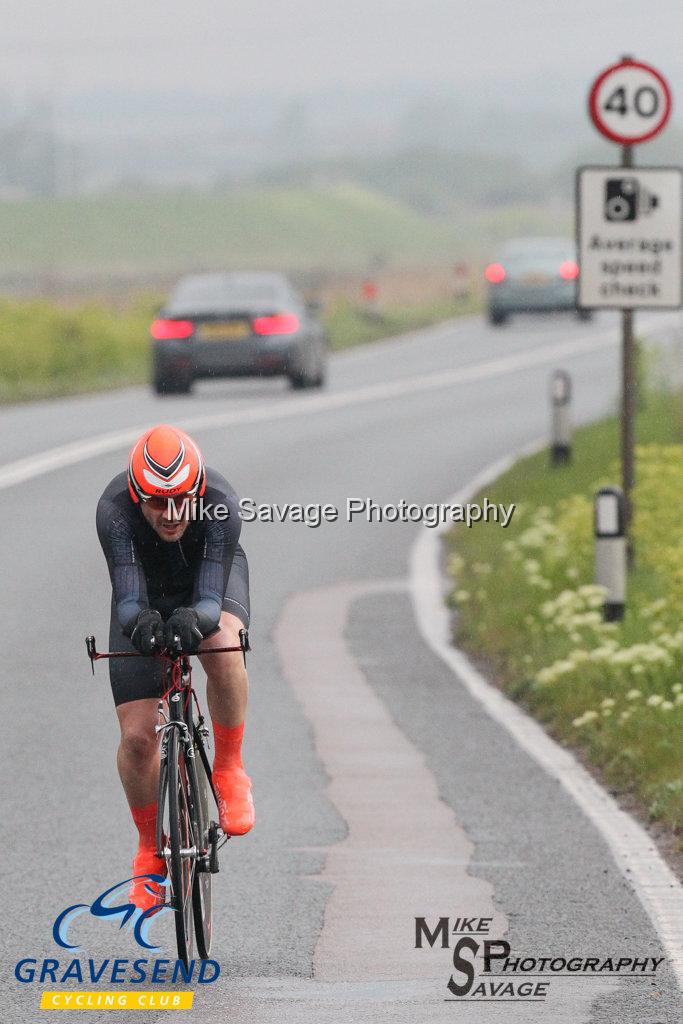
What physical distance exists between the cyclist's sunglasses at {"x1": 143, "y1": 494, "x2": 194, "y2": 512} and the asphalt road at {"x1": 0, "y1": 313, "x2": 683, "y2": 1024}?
1.39m

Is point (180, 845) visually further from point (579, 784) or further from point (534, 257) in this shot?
point (534, 257)

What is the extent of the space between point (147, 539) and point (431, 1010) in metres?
1.56

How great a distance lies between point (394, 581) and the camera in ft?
51.3

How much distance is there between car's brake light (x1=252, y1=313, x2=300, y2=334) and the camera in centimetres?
2847

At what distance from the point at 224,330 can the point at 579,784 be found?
19681 millimetres

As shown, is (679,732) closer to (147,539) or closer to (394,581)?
(147,539)

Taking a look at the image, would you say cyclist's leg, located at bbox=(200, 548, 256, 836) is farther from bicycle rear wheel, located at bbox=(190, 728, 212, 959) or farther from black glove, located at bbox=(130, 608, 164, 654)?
black glove, located at bbox=(130, 608, 164, 654)

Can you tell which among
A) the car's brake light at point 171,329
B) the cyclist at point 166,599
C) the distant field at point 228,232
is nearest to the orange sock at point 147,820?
the cyclist at point 166,599

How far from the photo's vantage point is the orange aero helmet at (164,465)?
19.2 feet

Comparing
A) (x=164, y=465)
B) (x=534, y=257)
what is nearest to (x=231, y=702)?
(x=164, y=465)

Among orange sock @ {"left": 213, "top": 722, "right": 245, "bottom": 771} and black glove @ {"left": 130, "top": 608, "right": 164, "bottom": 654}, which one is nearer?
black glove @ {"left": 130, "top": 608, "right": 164, "bottom": 654}

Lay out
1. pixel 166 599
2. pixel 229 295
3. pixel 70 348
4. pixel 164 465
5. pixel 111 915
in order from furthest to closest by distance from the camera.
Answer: pixel 70 348 < pixel 229 295 < pixel 111 915 < pixel 166 599 < pixel 164 465

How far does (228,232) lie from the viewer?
154m

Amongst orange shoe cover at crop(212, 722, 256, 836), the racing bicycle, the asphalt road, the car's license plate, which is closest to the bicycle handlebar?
the racing bicycle
